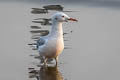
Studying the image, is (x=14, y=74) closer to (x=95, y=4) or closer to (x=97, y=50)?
(x=97, y=50)

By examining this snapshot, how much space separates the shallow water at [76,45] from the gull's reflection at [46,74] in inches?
0.7

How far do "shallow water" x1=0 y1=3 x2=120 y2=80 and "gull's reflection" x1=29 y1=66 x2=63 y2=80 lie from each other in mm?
19

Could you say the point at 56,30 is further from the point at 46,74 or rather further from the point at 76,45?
the point at 76,45

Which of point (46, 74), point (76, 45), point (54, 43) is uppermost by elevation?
point (54, 43)

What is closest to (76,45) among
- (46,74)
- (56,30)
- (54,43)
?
(56,30)

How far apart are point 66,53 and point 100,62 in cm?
76

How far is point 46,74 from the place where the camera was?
934 cm

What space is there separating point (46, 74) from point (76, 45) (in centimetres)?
136

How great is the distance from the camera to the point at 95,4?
13.6 metres

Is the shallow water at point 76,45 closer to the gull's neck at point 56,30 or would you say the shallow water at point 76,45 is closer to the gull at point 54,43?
the gull at point 54,43

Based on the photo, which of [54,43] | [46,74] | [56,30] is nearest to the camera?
[46,74]

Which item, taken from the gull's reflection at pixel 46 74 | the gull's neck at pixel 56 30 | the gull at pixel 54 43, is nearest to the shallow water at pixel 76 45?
the gull's reflection at pixel 46 74

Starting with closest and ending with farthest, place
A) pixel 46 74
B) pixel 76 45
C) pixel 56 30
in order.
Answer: pixel 46 74 → pixel 56 30 → pixel 76 45

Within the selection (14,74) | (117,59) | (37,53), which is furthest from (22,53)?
(117,59)
